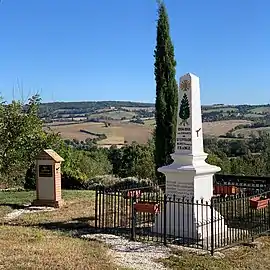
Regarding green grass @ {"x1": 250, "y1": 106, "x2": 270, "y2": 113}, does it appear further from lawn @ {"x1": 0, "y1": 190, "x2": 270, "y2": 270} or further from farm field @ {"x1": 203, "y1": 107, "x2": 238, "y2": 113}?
lawn @ {"x1": 0, "y1": 190, "x2": 270, "y2": 270}

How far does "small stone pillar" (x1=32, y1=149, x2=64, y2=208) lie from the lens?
15.8 meters

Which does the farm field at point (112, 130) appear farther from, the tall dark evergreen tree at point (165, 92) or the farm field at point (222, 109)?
the tall dark evergreen tree at point (165, 92)

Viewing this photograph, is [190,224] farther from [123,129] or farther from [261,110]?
[261,110]

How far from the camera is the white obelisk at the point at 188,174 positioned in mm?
10656

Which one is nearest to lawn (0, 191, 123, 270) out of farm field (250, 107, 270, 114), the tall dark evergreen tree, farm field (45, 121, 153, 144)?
the tall dark evergreen tree

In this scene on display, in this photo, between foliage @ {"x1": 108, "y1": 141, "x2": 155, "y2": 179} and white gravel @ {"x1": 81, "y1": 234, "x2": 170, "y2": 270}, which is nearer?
white gravel @ {"x1": 81, "y1": 234, "x2": 170, "y2": 270}

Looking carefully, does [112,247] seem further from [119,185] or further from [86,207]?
[119,185]

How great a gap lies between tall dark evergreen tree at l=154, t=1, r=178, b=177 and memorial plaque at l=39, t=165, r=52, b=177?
16.5 ft

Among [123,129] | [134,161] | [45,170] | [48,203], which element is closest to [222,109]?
[123,129]

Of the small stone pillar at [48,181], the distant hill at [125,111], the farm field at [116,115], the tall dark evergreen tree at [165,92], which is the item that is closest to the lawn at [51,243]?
the small stone pillar at [48,181]

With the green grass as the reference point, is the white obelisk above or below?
below

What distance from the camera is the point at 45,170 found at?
16250 mm

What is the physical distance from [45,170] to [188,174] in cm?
684

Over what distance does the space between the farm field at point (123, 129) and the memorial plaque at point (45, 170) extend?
22349 millimetres
